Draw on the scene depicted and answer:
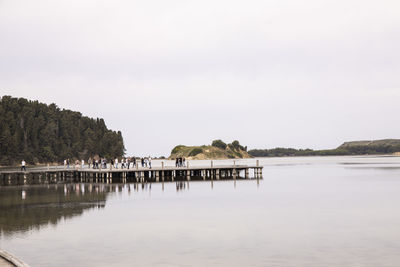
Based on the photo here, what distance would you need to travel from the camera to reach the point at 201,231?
28.7m

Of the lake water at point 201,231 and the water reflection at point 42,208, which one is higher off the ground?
the water reflection at point 42,208

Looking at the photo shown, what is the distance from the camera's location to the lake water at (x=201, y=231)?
71.4ft

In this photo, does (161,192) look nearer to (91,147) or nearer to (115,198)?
(115,198)

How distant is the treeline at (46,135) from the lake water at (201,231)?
119 metres

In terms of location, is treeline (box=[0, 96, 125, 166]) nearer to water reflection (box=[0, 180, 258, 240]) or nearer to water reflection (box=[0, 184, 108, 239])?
water reflection (box=[0, 180, 258, 240])

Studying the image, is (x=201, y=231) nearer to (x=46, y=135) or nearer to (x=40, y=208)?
(x=40, y=208)

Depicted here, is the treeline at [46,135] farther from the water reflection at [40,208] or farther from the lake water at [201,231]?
the lake water at [201,231]

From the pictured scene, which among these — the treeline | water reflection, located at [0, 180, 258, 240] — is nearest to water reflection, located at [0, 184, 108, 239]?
water reflection, located at [0, 180, 258, 240]

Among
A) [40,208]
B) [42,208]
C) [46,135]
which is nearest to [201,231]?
[42,208]

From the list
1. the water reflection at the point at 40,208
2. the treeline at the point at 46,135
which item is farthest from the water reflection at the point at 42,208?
the treeline at the point at 46,135

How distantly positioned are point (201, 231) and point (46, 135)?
158 metres

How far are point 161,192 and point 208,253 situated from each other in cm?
3233

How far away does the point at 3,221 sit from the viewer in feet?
103

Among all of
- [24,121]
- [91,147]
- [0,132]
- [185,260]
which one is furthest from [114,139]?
[185,260]
